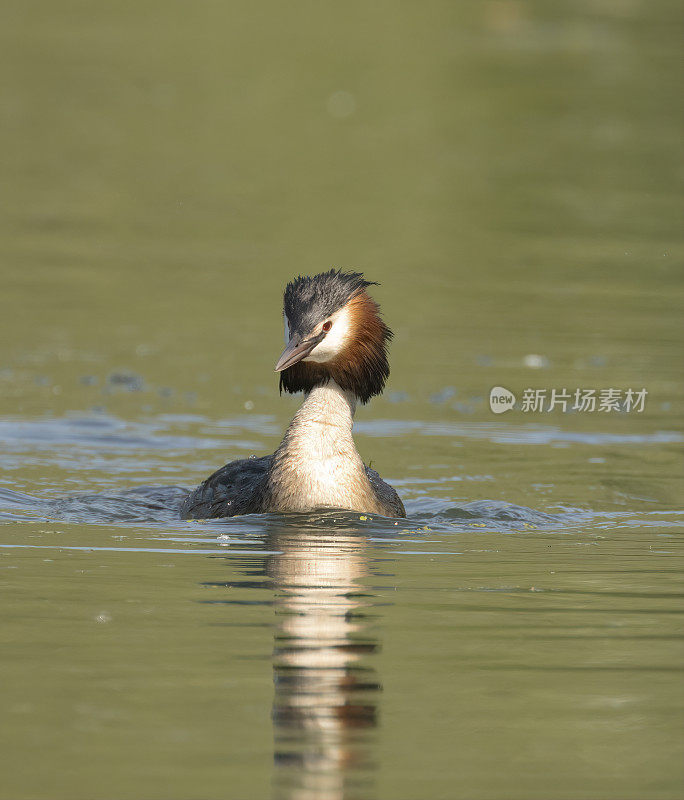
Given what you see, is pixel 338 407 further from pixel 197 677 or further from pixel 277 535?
pixel 197 677

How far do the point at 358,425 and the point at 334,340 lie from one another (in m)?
4.67

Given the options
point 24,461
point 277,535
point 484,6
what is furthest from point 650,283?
point 484,6

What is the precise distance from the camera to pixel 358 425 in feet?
52.5

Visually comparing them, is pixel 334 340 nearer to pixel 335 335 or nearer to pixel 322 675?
pixel 335 335

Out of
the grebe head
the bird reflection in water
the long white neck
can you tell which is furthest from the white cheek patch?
the bird reflection in water

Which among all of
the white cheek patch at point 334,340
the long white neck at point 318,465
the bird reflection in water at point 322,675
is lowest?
the bird reflection in water at point 322,675

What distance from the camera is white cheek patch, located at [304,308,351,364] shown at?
11.3m

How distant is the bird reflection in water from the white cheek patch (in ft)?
4.64

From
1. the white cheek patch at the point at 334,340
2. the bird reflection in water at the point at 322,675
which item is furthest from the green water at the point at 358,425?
the white cheek patch at the point at 334,340

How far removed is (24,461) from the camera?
14.2m

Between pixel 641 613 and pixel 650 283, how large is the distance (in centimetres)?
1400

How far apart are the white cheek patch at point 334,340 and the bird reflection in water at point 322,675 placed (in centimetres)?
141

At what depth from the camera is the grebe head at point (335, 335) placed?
36.9ft

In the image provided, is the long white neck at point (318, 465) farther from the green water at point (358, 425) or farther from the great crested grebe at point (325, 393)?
the green water at point (358, 425)
